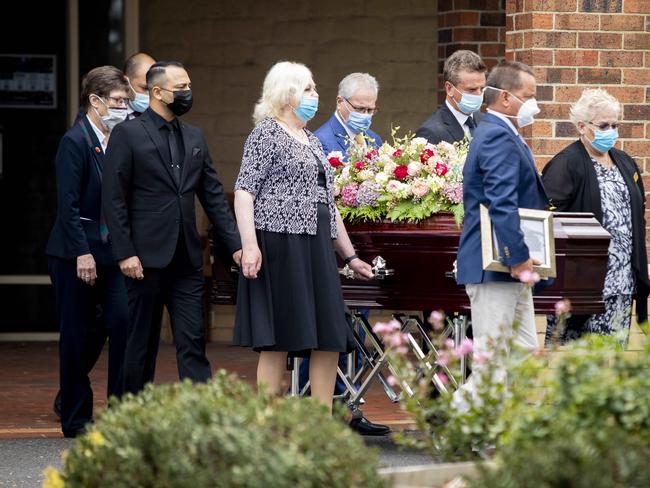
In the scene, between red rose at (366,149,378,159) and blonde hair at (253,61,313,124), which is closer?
blonde hair at (253,61,313,124)

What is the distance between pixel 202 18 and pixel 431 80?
6.15ft

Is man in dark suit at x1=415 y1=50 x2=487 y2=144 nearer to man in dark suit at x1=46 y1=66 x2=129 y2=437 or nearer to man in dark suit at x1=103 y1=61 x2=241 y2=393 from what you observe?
man in dark suit at x1=103 y1=61 x2=241 y2=393

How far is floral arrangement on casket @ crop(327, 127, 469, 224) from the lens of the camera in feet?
24.0

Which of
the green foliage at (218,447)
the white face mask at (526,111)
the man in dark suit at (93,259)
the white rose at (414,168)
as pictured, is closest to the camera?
the green foliage at (218,447)

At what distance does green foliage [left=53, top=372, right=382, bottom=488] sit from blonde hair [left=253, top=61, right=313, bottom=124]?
3.12m

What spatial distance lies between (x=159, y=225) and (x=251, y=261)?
59 centimetres

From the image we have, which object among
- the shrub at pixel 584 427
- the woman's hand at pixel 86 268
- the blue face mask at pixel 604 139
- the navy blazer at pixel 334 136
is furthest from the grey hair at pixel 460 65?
the shrub at pixel 584 427

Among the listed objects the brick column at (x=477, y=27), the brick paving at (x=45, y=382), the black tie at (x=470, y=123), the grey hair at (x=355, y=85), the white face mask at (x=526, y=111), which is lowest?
the brick paving at (x=45, y=382)

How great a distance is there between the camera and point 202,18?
39.3 feet

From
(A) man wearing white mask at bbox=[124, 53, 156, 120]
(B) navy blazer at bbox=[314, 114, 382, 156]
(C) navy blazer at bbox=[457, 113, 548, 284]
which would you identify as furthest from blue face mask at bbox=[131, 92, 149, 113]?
(C) navy blazer at bbox=[457, 113, 548, 284]

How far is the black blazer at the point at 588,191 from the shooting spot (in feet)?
25.2

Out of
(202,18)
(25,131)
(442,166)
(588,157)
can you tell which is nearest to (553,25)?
(588,157)

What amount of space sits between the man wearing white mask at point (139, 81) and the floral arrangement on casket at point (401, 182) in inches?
48.2

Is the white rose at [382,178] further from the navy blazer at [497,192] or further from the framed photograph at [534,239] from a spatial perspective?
the framed photograph at [534,239]
